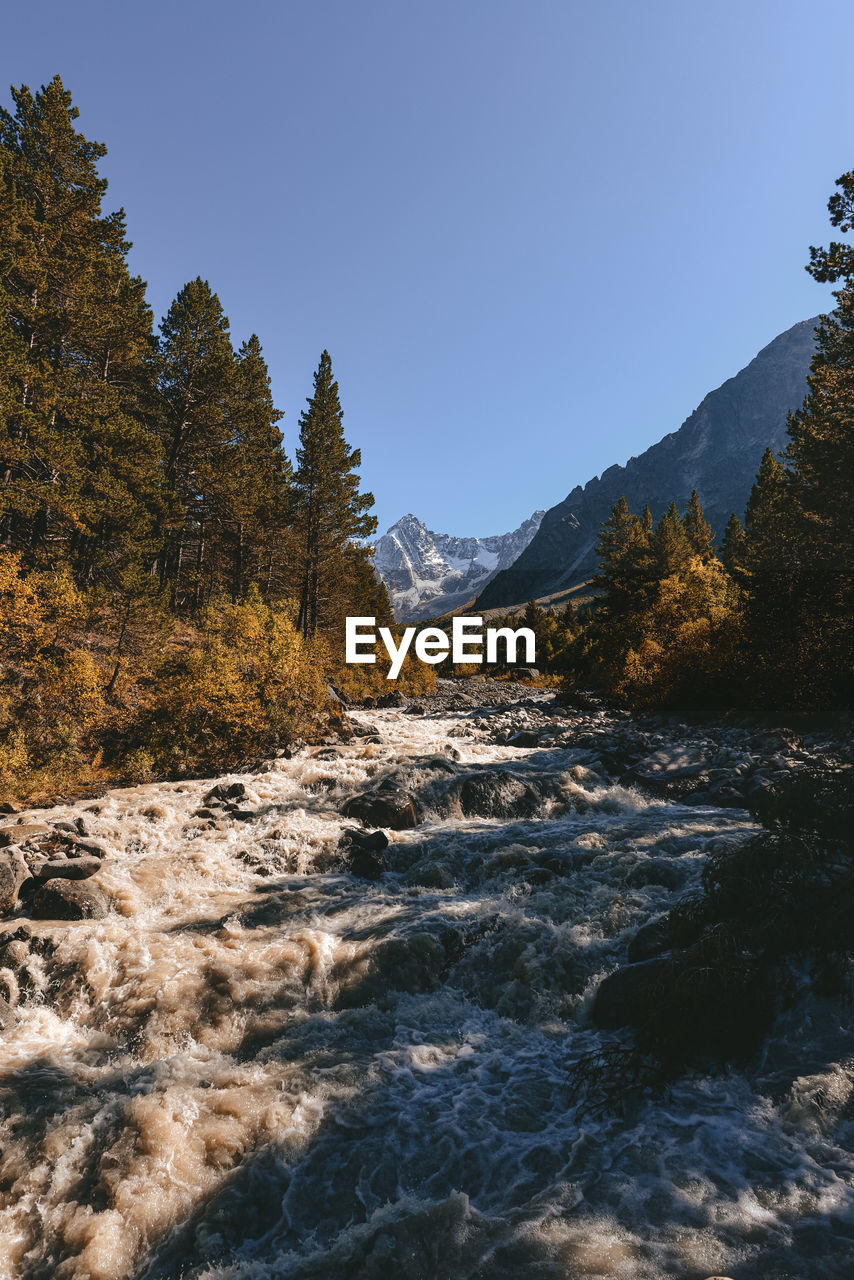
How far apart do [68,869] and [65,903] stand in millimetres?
944

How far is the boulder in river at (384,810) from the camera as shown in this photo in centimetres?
1245

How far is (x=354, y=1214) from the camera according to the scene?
445cm

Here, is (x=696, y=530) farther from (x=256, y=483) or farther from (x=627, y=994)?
(x=627, y=994)

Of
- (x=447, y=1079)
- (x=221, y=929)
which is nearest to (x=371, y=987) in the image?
(x=447, y=1079)

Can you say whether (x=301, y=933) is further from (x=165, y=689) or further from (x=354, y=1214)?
(x=165, y=689)

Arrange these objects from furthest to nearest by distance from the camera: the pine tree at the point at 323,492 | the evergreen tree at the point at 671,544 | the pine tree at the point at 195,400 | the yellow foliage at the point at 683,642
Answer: the evergreen tree at the point at 671,544, the pine tree at the point at 323,492, the pine tree at the point at 195,400, the yellow foliage at the point at 683,642

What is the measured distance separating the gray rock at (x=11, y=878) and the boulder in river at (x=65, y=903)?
0.34 m

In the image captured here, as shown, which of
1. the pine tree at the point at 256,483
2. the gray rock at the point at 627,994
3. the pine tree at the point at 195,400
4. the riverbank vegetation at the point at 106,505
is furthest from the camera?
the pine tree at the point at 256,483

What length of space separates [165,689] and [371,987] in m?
12.2

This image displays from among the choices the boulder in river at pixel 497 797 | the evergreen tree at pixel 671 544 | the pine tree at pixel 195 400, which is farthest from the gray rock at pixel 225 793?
the evergreen tree at pixel 671 544

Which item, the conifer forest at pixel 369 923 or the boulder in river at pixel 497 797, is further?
the boulder in river at pixel 497 797

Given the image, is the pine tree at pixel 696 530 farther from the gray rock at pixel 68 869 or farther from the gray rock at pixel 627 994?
the gray rock at pixel 68 869

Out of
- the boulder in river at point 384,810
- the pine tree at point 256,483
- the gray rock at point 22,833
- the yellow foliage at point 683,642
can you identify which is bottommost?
the boulder in river at point 384,810

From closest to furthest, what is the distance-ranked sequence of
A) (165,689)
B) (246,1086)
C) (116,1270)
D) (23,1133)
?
(116,1270) < (23,1133) < (246,1086) < (165,689)
